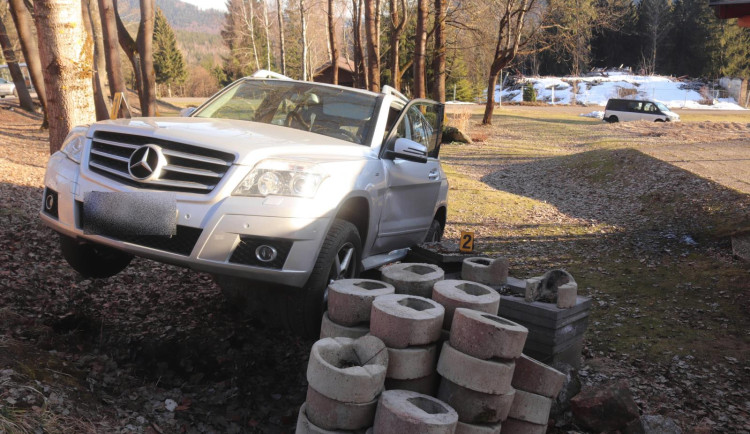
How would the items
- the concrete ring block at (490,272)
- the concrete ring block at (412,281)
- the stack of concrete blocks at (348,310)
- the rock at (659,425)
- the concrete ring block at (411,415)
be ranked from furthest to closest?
the concrete ring block at (490,272) → the concrete ring block at (412,281) → the rock at (659,425) → the stack of concrete blocks at (348,310) → the concrete ring block at (411,415)

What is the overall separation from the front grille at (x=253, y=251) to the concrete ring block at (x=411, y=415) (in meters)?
1.18

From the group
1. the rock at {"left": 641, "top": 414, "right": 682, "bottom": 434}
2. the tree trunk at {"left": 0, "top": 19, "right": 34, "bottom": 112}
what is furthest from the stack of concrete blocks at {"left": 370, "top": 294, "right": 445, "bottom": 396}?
the tree trunk at {"left": 0, "top": 19, "right": 34, "bottom": 112}

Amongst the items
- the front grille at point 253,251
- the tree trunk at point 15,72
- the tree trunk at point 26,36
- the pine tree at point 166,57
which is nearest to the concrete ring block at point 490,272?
the front grille at point 253,251

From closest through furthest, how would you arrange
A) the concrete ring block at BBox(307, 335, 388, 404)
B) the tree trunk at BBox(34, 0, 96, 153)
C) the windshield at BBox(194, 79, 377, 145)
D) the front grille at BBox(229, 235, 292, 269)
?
1. the concrete ring block at BBox(307, 335, 388, 404)
2. the front grille at BBox(229, 235, 292, 269)
3. the windshield at BBox(194, 79, 377, 145)
4. the tree trunk at BBox(34, 0, 96, 153)

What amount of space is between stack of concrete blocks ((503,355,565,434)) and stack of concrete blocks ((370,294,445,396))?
1.59 ft

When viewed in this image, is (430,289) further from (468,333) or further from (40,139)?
(40,139)

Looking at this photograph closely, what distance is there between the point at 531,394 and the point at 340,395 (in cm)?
118

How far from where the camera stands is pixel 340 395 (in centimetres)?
275

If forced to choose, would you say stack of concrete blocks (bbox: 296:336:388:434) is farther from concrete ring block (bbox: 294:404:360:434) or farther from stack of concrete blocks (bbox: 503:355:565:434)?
stack of concrete blocks (bbox: 503:355:565:434)

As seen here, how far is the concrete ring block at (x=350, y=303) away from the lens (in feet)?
11.1

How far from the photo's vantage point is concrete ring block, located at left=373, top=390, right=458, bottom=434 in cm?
257

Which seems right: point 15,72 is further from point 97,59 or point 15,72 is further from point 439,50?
point 439,50

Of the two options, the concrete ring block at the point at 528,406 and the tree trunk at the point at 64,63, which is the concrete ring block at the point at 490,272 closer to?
the concrete ring block at the point at 528,406

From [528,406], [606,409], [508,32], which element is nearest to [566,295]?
[606,409]
